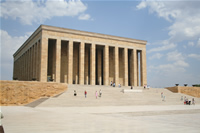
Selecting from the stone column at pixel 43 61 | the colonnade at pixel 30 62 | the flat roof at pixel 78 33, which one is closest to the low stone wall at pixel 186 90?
the flat roof at pixel 78 33

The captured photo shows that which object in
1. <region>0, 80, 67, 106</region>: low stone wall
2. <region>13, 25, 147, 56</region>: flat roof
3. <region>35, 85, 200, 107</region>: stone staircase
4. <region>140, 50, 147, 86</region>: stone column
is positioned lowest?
<region>35, 85, 200, 107</region>: stone staircase

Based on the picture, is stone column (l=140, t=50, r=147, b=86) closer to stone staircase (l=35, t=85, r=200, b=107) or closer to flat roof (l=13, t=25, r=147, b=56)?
flat roof (l=13, t=25, r=147, b=56)

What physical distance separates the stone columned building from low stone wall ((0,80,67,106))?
801 cm

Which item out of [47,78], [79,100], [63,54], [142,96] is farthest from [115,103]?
[63,54]

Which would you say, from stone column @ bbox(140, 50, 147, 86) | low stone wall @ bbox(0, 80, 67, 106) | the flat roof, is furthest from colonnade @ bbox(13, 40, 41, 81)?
stone column @ bbox(140, 50, 147, 86)

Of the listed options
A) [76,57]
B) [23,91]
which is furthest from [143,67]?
[23,91]

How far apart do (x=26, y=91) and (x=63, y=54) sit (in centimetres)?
1623

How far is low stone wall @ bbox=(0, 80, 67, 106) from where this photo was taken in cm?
2259

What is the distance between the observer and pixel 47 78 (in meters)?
35.1

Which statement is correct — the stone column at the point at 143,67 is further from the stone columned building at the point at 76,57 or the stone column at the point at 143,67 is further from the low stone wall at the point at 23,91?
the low stone wall at the point at 23,91

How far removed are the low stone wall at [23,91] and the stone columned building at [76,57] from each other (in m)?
8.01

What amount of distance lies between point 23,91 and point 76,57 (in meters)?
18.2

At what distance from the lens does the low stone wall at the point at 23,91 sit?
22.6 metres

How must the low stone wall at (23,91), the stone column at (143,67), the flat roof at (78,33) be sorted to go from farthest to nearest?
the stone column at (143,67) → the flat roof at (78,33) → the low stone wall at (23,91)
